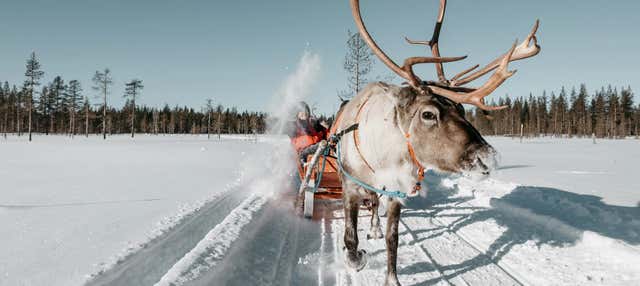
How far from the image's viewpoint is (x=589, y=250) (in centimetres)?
396

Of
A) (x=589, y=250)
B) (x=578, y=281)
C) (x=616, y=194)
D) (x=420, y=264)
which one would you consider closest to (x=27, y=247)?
(x=420, y=264)

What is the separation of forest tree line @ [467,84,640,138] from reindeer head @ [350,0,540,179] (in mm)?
76418

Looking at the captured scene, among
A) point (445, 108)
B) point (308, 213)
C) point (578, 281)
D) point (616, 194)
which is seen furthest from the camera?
point (616, 194)

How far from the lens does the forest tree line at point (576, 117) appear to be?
7762 cm

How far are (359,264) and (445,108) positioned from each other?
1.88m

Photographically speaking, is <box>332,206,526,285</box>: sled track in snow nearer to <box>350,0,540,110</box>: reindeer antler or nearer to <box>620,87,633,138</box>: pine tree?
<box>350,0,540,110</box>: reindeer antler

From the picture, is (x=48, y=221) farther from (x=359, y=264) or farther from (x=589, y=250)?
(x=589, y=250)

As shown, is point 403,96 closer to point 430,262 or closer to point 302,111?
point 430,262

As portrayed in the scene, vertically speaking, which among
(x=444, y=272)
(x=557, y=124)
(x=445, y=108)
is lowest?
(x=444, y=272)

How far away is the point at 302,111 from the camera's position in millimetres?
6172

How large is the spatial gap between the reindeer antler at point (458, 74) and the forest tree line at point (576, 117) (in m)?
75.7

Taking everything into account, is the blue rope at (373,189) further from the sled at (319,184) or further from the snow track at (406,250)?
the sled at (319,184)

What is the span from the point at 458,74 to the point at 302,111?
3451mm

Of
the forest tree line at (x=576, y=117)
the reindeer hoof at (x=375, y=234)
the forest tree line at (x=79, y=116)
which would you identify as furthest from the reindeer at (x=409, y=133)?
the forest tree line at (x=576, y=117)
